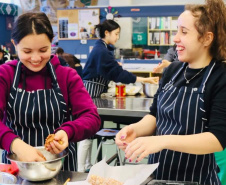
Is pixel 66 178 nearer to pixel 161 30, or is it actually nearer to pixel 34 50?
pixel 34 50

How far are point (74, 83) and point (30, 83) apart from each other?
22 cm

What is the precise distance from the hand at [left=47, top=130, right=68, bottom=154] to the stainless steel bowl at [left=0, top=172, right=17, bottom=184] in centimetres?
18

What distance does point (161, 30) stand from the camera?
25.1ft

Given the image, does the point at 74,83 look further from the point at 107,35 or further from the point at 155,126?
the point at 107,35

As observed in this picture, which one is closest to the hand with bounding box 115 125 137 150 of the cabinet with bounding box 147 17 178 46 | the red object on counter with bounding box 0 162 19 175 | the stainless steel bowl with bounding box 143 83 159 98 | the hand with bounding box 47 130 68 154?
the hand with bounding box 47 130 68 154

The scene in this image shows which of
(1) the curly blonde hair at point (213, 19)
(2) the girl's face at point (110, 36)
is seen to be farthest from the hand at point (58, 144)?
(2) the girl's face at point (110, 36)

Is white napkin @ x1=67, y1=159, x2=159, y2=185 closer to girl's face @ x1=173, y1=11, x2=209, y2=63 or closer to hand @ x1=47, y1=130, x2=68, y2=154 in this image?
hand @ x1=47, y1=130, x2=68, y2=154

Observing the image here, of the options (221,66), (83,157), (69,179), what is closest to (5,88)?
(69,179)

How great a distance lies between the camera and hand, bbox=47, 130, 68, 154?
52.2 inches

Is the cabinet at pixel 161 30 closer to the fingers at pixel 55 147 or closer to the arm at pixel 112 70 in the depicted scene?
the arm at pixel 112 70

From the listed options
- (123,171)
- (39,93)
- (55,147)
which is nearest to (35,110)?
(39,93)

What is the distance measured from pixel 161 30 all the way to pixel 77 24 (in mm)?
2055

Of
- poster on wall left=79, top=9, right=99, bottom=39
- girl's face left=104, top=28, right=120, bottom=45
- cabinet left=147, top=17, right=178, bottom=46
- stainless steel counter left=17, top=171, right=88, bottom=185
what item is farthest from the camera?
cabinet left=147, top=17, right=178, bottom=46

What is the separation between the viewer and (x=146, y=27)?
294 inches
